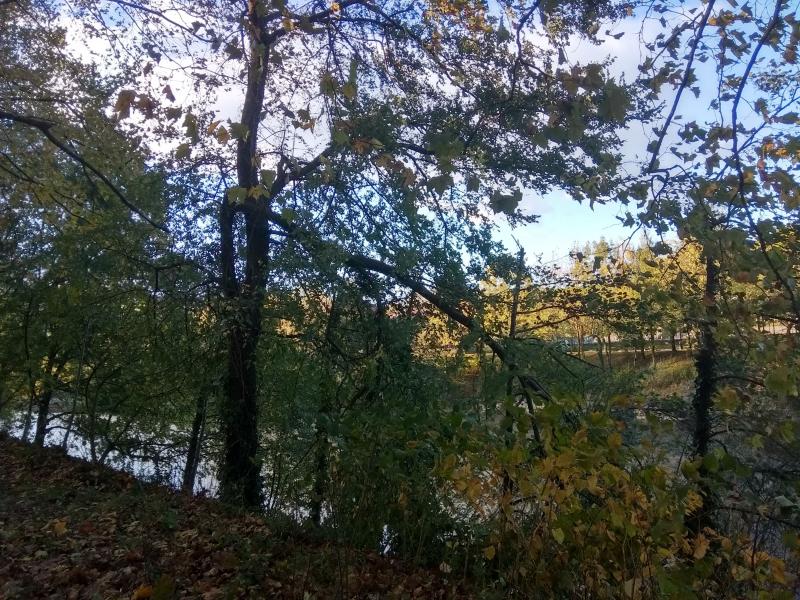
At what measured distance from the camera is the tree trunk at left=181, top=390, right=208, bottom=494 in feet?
29.9

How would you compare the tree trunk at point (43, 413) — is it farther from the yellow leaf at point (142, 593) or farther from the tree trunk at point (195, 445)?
the yellow leaf at point (142, 593)

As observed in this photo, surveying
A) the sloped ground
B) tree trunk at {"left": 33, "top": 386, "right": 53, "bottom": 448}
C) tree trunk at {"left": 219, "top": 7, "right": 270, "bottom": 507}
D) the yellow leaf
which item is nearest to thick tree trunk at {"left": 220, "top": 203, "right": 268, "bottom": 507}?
tree trunk at {"left": 219, "top": 7, "right": 270, "bottom": 507}

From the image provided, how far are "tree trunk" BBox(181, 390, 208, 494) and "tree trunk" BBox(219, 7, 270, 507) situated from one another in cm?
61

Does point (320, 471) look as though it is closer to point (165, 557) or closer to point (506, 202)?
point (165, 557)

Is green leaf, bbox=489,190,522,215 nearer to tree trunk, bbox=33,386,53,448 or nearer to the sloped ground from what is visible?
the sloped ground

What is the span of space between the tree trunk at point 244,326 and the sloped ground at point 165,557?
1128 millimetres

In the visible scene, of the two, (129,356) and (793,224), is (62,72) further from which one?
(793,224)

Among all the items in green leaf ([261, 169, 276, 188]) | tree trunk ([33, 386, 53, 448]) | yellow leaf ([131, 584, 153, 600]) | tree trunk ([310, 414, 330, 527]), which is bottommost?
yellow leaf ([131, 584, 153, 600])

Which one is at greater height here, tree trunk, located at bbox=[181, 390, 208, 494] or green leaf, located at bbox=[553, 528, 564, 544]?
tree trunk, located at bbox=[181, 390, 208, 494]

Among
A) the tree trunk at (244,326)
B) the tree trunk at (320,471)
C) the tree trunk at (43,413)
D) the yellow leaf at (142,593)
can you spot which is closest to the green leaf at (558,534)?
the tree trunk at (320,471)

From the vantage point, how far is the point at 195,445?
1032 centimetres

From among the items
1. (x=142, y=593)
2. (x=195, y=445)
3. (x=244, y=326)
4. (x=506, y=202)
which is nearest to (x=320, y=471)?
(x=142, y=593)

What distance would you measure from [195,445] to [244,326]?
386 centimetres

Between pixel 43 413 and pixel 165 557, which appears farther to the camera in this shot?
pixel 43 413
